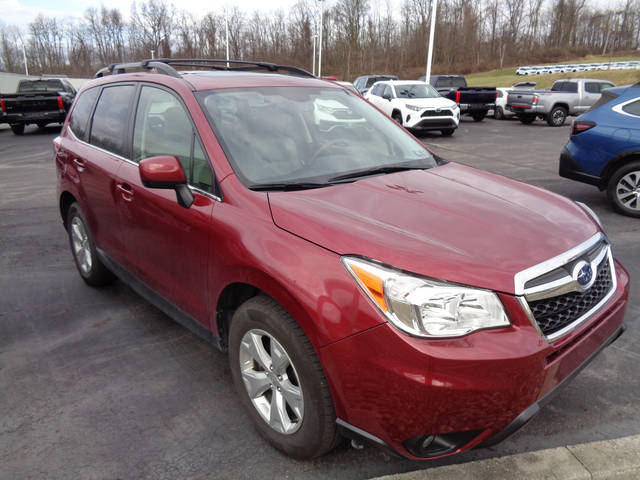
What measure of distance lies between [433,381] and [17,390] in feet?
8.52

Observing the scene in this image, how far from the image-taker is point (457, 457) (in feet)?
8.20

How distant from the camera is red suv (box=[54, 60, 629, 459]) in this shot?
6.42ft

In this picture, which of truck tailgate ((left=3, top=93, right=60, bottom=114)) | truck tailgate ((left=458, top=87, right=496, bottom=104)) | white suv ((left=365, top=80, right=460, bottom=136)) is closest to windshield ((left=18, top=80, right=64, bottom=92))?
truck tailgate ((left=3, top=93, right=60, bottom=114))

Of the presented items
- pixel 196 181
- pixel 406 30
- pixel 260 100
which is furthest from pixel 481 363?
pixel 406 30

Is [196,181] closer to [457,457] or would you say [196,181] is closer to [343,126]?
[343,126]

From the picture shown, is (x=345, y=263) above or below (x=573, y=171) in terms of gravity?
above

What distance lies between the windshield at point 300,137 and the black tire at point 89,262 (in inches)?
78.1

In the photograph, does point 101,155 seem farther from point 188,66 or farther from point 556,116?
point 556,116

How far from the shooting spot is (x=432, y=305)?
6.41 ft

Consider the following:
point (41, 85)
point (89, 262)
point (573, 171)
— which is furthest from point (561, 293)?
point (41, 85)

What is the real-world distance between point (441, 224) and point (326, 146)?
1060 mm

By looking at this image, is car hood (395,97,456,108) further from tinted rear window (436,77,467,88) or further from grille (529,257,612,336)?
grille (529,257,612,336)

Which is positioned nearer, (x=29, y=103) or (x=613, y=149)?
(x=613, y=149)

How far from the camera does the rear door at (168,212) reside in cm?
281
